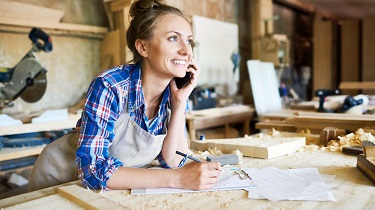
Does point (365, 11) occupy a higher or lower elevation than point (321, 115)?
higher

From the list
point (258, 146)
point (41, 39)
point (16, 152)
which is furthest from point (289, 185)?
point (41, 39)

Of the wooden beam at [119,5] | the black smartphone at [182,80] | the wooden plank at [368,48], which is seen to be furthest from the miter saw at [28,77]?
the wooden plank at [368,48]

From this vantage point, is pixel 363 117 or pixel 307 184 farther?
pixel 363 117

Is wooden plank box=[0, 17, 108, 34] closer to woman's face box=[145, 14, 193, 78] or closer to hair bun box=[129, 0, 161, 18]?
hair bun box=[129, 0, 161, 18]

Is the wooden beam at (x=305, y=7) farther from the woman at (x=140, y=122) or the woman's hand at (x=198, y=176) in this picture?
the woman's hand at (x=198, y=176)

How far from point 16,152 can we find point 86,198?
1.96m

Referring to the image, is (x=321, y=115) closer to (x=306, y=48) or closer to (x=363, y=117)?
(x=363, y=117)

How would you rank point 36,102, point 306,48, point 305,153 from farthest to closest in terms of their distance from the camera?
1. point 306,48
2. point 36,102
3. point 305,153

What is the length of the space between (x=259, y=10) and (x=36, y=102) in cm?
401

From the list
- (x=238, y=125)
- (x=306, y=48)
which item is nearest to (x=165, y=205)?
(x=238, y=125)

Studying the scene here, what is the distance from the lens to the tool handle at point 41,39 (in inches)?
135

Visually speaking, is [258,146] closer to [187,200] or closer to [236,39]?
[187,200]

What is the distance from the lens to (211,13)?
560 centimetres

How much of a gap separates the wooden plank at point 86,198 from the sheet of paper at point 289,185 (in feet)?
1.50
